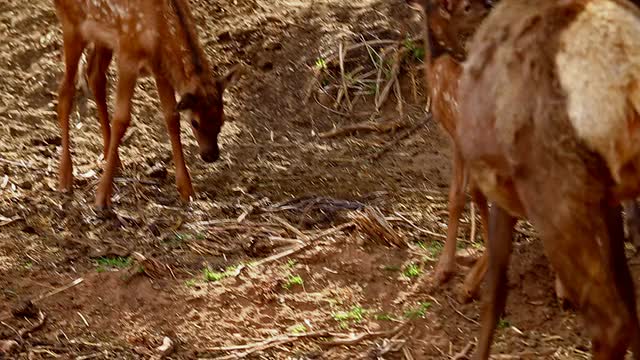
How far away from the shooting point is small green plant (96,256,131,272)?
6457 mm

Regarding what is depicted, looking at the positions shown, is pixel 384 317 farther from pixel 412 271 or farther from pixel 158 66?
pixel 158 66

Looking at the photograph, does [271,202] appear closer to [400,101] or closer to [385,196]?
[385,196]

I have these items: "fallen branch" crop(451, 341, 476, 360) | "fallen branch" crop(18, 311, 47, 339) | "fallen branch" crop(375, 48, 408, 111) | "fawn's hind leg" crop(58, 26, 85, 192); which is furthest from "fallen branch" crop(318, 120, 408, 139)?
"fallen branch" crop(451, 341, 476, 360)

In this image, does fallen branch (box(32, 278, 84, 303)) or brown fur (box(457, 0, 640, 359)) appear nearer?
brown fur (box(457, 0, 640, 359))

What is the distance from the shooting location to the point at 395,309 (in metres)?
5.89

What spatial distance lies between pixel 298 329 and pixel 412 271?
2.70 feet

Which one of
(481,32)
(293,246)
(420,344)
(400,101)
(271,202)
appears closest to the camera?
(481,32)

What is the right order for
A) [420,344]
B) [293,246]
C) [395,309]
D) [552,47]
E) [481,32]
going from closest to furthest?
[552,47]
[481,32]
[420,344]
[395,309]
[293,246]

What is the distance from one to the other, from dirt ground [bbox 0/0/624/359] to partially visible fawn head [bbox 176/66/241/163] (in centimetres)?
35

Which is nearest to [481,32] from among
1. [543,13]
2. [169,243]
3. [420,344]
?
[543,13]

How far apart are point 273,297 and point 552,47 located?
2585 mm

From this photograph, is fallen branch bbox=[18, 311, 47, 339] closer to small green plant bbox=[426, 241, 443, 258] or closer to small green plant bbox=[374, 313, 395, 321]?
small green plant bbox=[374, 313, 395, 321]

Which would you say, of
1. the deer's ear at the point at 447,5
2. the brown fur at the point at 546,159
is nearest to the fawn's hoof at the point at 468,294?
the deer's ear at the point at 447,5

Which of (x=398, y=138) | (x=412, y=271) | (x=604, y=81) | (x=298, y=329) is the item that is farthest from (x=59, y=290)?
(x=398, y=138)
